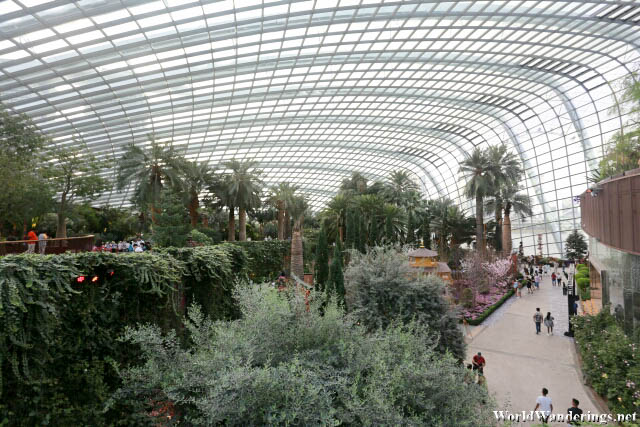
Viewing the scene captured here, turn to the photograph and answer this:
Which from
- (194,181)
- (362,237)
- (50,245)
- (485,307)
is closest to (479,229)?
(485,307)

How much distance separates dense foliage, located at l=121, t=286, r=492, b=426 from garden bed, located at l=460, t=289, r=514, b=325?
14.7 meters

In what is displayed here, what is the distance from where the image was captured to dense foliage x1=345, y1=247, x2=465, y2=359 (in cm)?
1455

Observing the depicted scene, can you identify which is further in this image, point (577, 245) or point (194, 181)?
point (577, 245)

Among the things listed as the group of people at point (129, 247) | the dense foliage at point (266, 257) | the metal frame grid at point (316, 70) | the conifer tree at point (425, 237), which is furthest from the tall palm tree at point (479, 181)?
the group of people at point (129, 247)

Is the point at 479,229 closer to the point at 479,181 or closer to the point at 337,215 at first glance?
the point at 479,181

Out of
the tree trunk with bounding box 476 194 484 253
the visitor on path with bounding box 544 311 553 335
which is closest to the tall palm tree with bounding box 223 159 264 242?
the tree trunk with bounding box 476 194 484 253

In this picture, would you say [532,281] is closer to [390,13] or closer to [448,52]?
[448,52]

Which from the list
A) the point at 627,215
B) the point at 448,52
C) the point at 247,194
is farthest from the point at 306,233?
the point at 627,215

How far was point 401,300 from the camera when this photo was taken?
48.7ft

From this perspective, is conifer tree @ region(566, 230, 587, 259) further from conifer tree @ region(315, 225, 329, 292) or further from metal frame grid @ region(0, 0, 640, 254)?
conifer tree @ region(315, 225, 329, 292)

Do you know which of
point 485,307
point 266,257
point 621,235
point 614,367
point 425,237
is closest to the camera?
point 614,367

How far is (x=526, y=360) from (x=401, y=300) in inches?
249

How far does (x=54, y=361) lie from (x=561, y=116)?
51.3 metres

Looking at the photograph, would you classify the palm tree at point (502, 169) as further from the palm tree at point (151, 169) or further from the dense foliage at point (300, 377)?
the dense foliage at point (300, 377)
